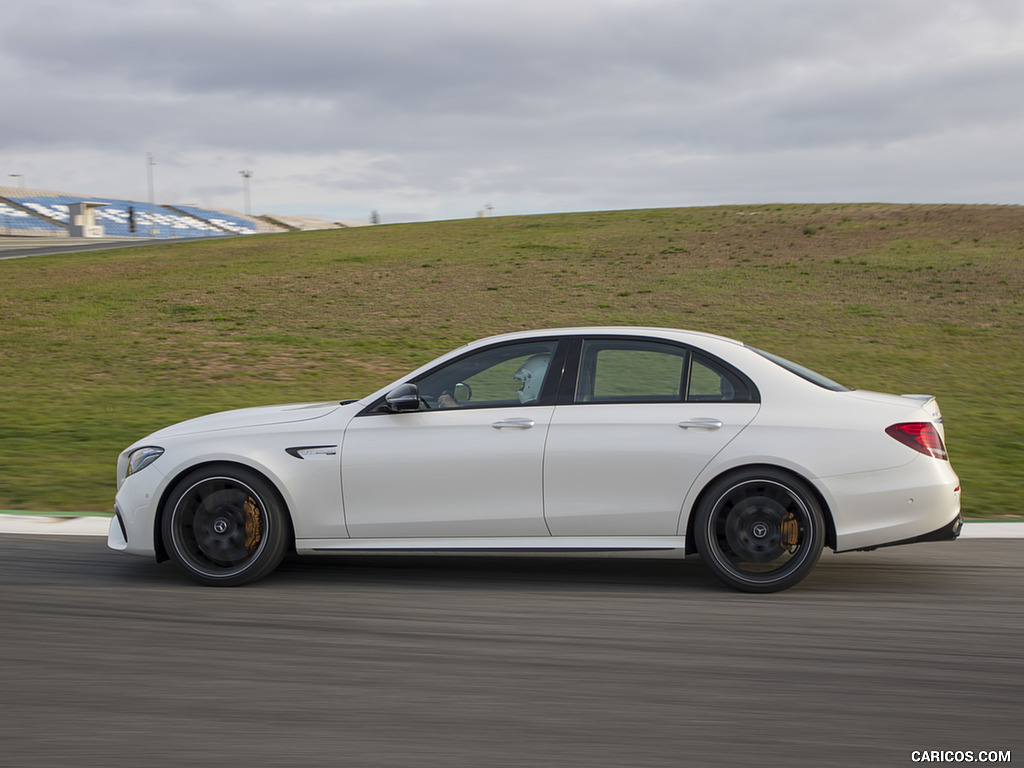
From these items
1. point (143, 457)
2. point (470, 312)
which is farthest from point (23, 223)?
point (143, 457)

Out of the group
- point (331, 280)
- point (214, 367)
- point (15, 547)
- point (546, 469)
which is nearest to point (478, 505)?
point (546, 469)

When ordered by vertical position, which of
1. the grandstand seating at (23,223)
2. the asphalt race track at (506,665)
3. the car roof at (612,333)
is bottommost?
the asphalt race track at (506,665)

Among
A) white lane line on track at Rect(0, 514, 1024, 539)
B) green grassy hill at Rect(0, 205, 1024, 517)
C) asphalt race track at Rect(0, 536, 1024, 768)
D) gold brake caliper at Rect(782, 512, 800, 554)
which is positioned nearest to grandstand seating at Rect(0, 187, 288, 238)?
green grassy hill at Rect(0, 205, 1024, 517)

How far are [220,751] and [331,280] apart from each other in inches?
1160

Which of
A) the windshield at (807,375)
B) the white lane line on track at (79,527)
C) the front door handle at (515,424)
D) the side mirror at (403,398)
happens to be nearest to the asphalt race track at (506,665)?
the white lane line on track at (79,527)

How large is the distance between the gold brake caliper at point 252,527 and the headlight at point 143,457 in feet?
1.99

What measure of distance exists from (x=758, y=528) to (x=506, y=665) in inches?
72.2

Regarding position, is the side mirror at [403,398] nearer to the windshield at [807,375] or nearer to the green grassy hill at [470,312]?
the windshield at [807,375]

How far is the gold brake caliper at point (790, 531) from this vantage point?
220 inches

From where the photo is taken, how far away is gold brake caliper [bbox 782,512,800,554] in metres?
5.59

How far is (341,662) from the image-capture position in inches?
179

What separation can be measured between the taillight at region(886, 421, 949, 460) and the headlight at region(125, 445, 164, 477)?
4118 millimetres

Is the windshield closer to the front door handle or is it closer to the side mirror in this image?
the front door handle

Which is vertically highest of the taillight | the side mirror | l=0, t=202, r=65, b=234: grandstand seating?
A: l=0, t=202, r=65, b=234: grandstand seating
